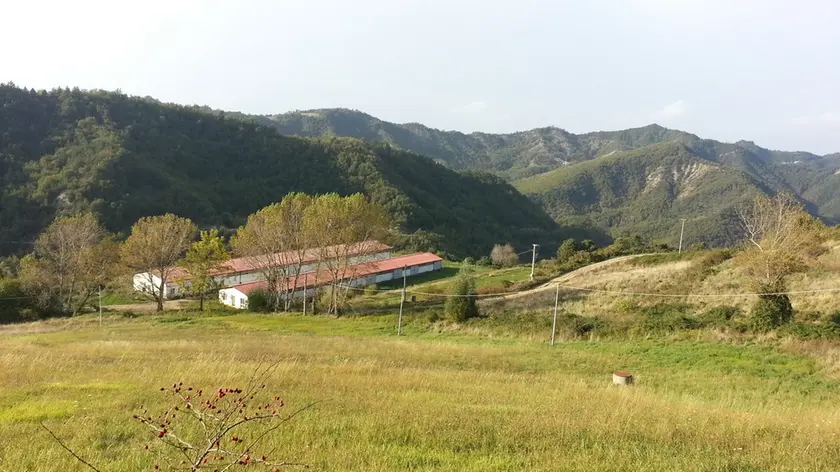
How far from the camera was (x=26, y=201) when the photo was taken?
105m

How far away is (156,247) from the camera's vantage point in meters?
53.4

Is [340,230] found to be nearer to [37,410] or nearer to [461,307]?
[461,307]

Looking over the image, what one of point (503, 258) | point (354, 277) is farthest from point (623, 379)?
point (503, 258)

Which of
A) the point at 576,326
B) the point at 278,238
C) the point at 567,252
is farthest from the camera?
the point at 567,252

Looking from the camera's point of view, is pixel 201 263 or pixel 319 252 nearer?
pixel 319 252

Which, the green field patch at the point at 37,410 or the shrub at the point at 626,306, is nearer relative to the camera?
the green field patch at the point at 37,410

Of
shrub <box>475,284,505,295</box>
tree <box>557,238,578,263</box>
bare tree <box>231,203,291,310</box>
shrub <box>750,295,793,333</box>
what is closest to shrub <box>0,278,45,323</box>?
bare tree <box>231,203,291,310</box>

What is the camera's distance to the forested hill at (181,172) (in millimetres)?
110750

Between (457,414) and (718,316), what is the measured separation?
27634 mm

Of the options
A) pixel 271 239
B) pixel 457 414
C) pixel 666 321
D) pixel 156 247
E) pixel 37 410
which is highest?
pixel 271 239

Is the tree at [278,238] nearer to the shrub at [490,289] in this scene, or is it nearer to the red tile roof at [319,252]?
the red tile roof at [319,252]

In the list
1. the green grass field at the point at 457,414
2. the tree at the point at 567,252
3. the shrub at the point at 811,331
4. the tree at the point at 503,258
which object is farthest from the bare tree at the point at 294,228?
the tree at the point at 503,258

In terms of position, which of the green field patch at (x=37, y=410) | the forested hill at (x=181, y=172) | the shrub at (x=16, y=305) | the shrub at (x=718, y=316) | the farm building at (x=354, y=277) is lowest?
the shrub at (x=16, y=305)

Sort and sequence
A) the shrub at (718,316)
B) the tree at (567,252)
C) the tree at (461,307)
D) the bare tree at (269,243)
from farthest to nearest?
the tree at (567,252)
the bare tree at (269,243)
the tree at (461,307)
the shrub at (718,316)
